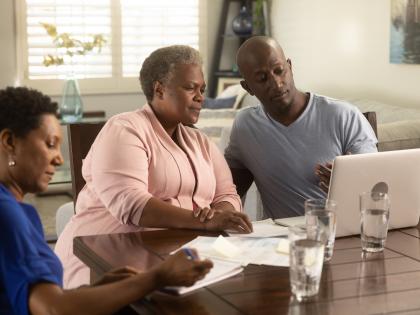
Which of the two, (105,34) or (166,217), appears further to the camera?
(105,34)

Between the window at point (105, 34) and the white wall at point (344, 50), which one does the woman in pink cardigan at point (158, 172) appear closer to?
the white wall at point (344, 50)

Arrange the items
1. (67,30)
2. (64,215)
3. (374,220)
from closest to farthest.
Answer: (374,220), (64,215), (67,30)

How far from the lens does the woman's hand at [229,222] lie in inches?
83.7

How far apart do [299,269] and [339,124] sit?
1.21 meters

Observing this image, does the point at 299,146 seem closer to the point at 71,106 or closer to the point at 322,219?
the point at 322,219

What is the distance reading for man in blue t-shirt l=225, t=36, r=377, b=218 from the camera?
2727mm

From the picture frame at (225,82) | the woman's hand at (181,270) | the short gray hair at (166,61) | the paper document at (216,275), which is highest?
the short gray hair at (166,61)

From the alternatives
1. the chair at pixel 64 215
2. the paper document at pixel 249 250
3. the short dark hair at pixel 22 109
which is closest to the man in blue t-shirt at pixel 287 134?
the paper document at pixel 249 250

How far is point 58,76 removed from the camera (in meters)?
6.44

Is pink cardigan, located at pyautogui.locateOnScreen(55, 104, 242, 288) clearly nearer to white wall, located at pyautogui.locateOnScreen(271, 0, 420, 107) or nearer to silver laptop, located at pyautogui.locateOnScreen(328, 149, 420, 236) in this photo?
silver laptop, located at pyautogui.locateOnScreen(328, 149, 420, 236)

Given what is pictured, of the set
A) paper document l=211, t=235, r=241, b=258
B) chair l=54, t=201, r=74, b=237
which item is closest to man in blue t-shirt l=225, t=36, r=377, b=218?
paper document l=211, t=235, r=241, b=258

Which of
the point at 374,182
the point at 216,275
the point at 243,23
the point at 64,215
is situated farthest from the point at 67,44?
the point at 216,275

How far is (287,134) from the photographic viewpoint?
276cm

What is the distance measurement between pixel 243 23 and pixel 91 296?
5.46 m
